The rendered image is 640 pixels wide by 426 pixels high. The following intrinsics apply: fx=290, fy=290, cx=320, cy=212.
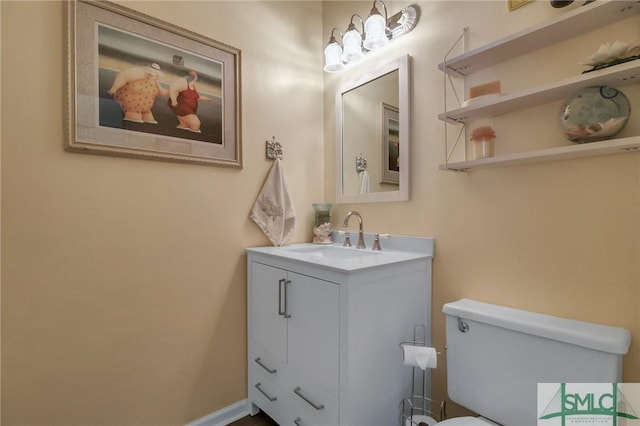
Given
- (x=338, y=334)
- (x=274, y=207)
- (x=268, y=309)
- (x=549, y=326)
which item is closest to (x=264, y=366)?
(x=268, y=309)

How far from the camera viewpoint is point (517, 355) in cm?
99

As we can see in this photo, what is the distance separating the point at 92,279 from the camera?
4.06ft

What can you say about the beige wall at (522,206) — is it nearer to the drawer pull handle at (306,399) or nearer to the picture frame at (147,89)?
the drawer pull handle at (306,399)

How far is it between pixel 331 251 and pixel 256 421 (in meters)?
1.01

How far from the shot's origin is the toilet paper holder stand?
1242 mm

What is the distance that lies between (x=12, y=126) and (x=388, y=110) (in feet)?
5.41

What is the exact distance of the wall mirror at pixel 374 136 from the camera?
1.54 meters

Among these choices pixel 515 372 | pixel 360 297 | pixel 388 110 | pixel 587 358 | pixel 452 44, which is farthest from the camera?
pixel 388 110

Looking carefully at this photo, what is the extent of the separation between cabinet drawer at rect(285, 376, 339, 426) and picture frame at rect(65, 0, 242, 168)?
1.16m

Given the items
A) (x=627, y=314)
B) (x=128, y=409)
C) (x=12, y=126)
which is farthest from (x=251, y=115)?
(x=627, y=314)

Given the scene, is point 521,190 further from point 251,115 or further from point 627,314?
point 251,115

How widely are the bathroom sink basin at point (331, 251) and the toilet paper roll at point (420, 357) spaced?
0.57 metres

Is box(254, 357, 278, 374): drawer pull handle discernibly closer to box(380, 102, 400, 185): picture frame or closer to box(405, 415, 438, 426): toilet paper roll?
box(405, 415, 438, 426): toilet paper roll

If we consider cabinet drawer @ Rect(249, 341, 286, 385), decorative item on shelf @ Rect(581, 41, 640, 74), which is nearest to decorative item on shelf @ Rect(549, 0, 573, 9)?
decorative item on shelf @ Rect(581, 41, 640, 74)
